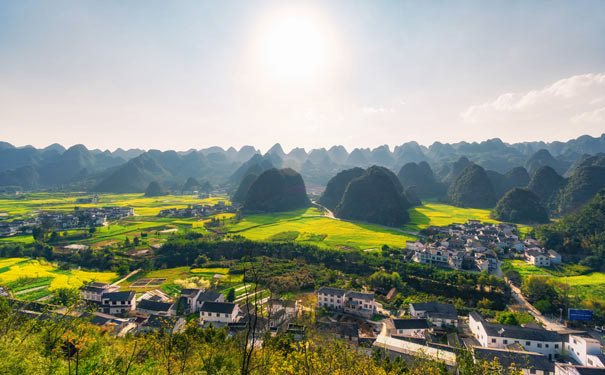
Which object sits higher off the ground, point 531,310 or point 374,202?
point 374,202

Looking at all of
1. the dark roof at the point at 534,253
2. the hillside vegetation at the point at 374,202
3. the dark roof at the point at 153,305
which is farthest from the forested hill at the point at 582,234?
the dark roof at the point at 153,305

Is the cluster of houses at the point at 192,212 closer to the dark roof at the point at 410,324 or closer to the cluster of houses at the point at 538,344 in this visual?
the dark roof at the point at 410,324

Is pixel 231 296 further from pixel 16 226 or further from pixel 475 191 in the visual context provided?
pixel 475 191

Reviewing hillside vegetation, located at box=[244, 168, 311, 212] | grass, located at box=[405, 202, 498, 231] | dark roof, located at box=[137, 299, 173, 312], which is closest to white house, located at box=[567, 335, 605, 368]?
dark roof, located at box=[137, 299, 173, 312]

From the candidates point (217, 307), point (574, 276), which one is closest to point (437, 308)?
point (217, 307)

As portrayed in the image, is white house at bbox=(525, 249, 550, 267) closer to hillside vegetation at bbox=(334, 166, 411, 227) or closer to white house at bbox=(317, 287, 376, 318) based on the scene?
white house at bbox=(317, 287, 376, 318)
